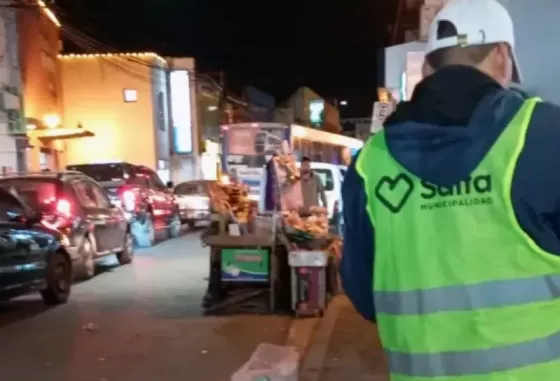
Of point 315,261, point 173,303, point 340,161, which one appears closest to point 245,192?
point 173,303

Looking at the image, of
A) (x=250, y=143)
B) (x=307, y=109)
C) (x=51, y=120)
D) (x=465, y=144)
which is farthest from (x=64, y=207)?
(x=307, y=109)

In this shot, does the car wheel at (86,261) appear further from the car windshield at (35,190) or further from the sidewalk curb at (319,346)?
the sidewalk curb at (319,346)

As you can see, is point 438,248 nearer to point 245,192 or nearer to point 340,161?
point 245,192

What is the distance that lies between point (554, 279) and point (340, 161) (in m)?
36.1

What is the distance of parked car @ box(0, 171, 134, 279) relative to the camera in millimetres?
12570

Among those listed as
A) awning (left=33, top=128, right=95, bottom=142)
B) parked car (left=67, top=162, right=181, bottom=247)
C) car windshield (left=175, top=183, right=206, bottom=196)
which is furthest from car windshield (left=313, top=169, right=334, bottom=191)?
awning (left=33, top=128, right=95, bottom=142)

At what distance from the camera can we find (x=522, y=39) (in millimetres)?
5914

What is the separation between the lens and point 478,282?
181 cm

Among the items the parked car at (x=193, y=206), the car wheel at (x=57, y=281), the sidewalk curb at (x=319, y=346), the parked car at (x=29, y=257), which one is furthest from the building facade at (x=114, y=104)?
the sidewalk curb at (x=319, y=346)

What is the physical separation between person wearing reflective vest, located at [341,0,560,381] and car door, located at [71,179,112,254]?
12078mm

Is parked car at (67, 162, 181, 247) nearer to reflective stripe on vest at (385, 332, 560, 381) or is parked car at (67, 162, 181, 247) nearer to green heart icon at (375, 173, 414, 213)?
green heart icon at (375, 173, 414, 213)

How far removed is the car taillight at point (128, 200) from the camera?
720 inches

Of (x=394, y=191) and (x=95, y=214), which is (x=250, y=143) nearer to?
(x=95, y=214)

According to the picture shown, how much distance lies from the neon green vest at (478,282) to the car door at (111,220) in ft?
42.9
